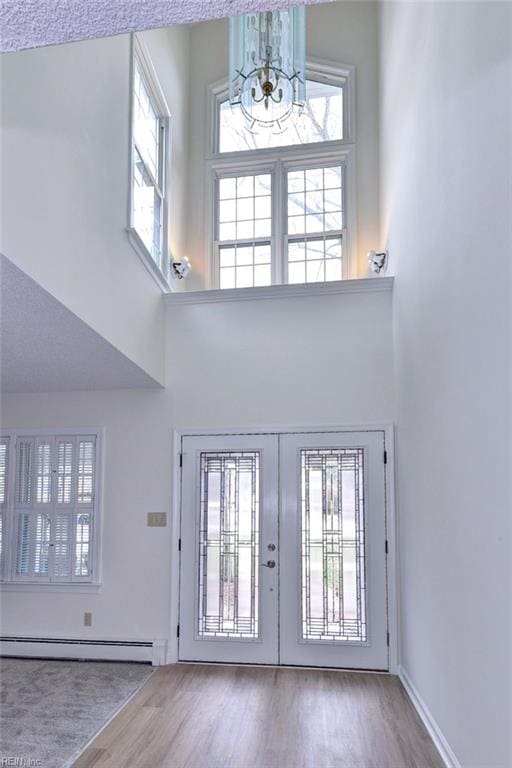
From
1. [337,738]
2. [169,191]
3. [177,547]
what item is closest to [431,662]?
[337,738]

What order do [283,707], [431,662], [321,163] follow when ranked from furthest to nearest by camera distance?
[321,163] < [283,707] < [431,662]

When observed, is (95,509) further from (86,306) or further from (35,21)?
(35,21)

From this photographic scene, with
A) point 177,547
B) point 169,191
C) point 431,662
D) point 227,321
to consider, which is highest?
point 169,191

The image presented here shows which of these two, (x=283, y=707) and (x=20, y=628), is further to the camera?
(x=20, y=628)

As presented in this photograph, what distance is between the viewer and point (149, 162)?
521 cm

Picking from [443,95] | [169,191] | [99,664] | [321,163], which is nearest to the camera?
[443,95]

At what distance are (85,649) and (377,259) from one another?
14.0ft

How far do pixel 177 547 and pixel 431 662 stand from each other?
231 centimetres

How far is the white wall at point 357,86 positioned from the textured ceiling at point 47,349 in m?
1.71

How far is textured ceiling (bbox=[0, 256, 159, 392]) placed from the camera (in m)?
3.03

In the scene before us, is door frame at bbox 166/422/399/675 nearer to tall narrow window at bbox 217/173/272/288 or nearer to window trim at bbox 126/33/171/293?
window trim at bbox 126/33/171/293

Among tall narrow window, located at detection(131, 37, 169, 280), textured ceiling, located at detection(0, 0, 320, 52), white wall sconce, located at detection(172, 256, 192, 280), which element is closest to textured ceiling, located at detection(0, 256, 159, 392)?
tall narrow window, located at detection(131, 37, 169, 280)

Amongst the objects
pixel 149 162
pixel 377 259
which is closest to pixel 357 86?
pixel 377 259

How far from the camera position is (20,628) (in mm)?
5105
